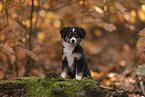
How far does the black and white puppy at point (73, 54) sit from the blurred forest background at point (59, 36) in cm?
63

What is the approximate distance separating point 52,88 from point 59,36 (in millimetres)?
3614

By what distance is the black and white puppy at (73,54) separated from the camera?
3961mm

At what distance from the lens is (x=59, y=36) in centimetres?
656

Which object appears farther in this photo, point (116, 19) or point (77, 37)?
point (116, 19)

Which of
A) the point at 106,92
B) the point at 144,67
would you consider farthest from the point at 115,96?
the point at 144,67

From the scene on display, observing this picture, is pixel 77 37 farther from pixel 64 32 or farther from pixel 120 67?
pixel 120 67

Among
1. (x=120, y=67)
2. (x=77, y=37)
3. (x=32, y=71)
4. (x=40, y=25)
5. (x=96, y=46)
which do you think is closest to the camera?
(x=77, y=37)

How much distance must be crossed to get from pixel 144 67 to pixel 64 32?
5.26ft

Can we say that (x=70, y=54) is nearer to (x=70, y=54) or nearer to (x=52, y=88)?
(x=70, y=54)

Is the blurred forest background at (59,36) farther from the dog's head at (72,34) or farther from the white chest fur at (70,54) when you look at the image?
the dog's head at (72,34)

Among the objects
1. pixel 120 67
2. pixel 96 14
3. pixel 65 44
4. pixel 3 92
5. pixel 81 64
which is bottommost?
pixel 120 67

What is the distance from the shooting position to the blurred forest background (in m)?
5.02

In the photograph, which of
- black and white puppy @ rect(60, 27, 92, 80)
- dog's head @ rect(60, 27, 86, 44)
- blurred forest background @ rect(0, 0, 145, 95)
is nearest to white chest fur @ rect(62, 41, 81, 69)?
black and white puppy @ rect(60, 27, 92, 80)

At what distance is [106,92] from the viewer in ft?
10.6
